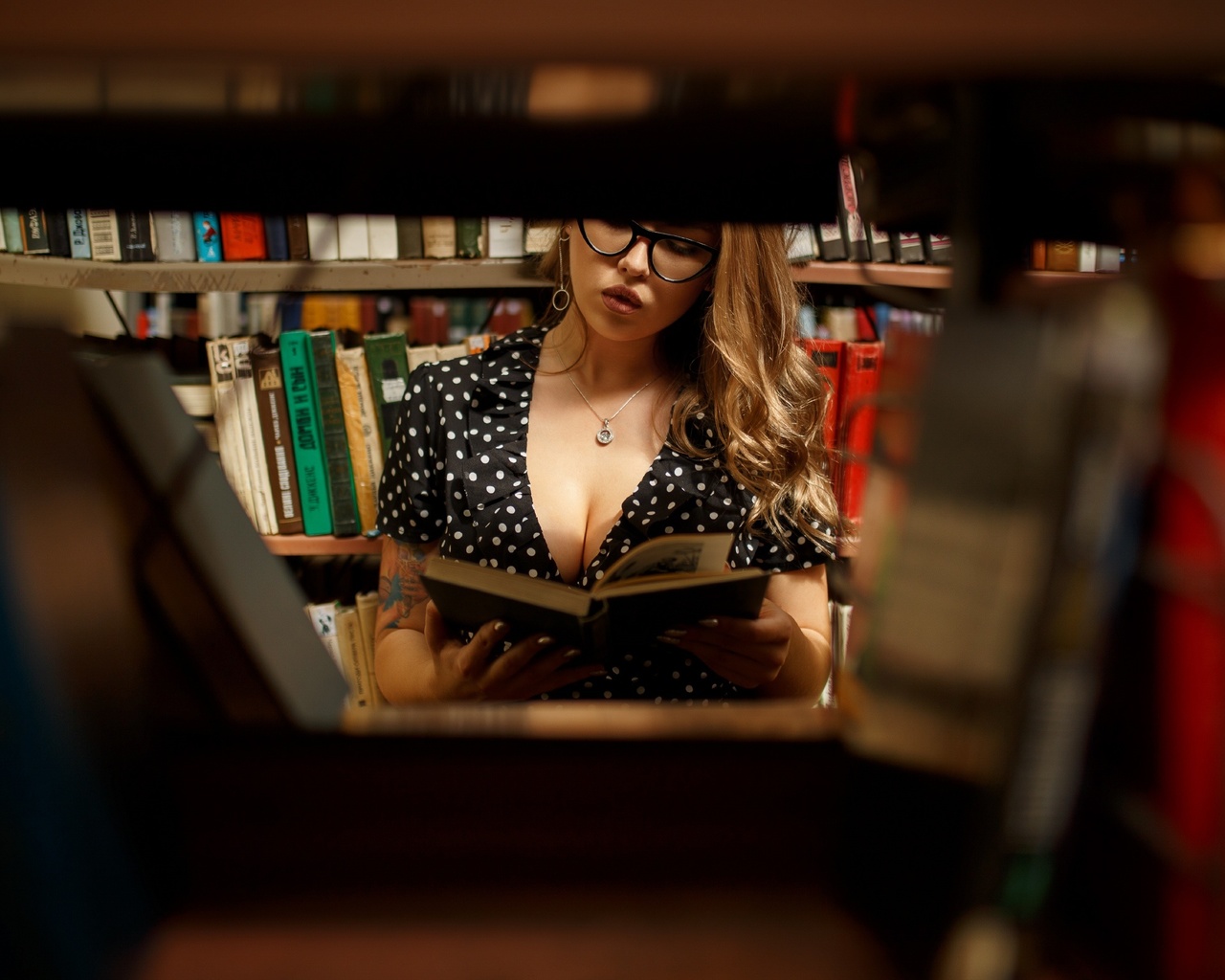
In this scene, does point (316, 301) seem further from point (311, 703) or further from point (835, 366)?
point (311, 703)

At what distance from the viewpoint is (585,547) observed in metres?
1.23

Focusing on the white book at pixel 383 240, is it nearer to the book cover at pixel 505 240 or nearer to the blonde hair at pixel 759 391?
the book cover at pixel 505 240

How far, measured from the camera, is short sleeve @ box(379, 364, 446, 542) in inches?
51.1

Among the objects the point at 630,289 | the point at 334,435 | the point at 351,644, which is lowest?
the point at 351,644

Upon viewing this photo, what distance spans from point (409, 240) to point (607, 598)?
1012 millimetres

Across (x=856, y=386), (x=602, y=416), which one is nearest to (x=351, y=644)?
(x=602, y=416)

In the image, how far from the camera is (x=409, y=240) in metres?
1.55

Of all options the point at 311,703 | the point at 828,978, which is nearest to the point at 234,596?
the point at 311,703

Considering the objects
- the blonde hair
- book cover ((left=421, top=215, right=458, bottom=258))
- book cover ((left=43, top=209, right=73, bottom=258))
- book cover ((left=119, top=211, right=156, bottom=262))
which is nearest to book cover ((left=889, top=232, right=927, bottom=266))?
the blonde hair

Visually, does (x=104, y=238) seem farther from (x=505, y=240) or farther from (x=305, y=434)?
(x=505, y=240)

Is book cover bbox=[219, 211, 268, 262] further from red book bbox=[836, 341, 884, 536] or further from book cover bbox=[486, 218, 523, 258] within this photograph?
red book bbox=[836, 341, 884, 536]

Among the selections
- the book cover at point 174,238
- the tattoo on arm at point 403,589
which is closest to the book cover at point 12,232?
the book cover at point 174,238

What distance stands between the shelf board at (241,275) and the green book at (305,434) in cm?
12

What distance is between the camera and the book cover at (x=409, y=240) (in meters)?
1.54
